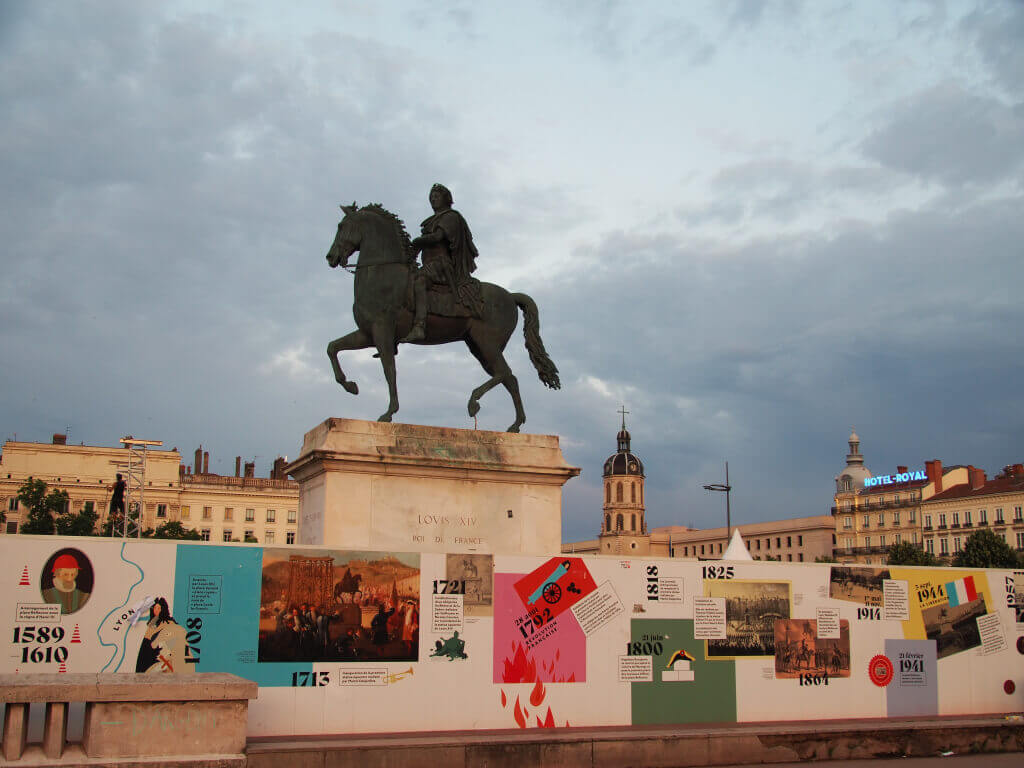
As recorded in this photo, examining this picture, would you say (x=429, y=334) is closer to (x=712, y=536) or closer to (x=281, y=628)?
(x=281, y=628)

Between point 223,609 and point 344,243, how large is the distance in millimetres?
5712

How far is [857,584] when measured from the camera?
1366cm

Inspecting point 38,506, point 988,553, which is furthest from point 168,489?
point 988,553

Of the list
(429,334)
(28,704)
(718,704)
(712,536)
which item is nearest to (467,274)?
(429,334)

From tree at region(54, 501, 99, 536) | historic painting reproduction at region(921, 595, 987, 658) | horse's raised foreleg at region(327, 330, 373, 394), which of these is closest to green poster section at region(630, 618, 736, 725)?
historic painting reproduction at region(921, 595, 987, 658)

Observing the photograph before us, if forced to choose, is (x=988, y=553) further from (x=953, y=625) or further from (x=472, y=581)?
(x=472, y=581)

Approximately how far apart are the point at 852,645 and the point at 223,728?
8.32 meters

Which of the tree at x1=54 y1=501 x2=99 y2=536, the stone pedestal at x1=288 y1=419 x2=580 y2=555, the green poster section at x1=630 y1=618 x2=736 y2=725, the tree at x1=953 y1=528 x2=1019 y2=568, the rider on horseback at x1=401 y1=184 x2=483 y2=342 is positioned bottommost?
the green poster section at x1=630 y1=618 x2=736 y2=725

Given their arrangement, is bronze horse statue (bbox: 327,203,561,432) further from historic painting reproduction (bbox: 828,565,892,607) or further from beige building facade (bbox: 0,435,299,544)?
beige building facade (bbox: 0,435,299,544)

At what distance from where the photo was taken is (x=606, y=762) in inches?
430

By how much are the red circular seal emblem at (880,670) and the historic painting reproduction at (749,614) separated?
4.78ft

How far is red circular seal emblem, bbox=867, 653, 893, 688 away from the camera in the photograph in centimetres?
1353

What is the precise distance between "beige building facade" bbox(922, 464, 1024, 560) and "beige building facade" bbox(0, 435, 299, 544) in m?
70.2

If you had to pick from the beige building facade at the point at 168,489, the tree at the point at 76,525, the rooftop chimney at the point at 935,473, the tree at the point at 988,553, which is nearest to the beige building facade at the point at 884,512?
the rooftop chimney at the point at 935,473
